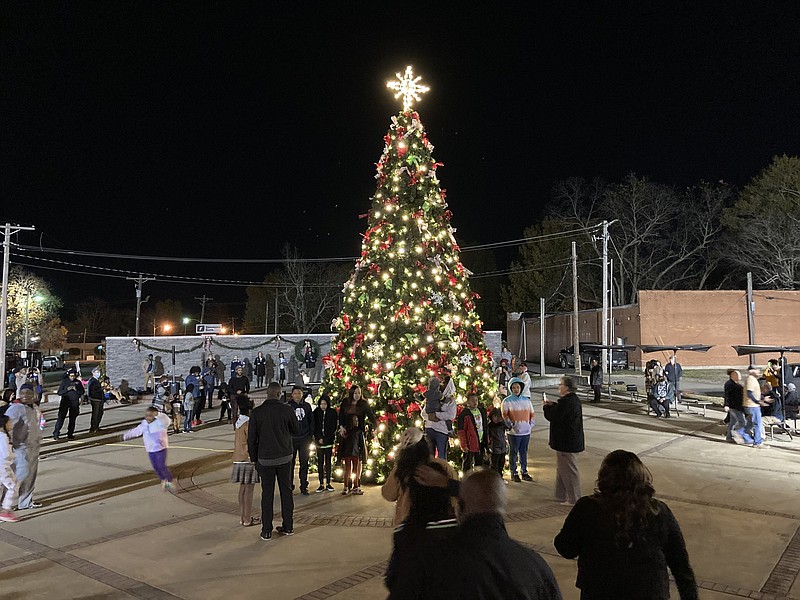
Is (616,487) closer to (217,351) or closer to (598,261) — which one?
(217,351)

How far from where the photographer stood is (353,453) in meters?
8.83

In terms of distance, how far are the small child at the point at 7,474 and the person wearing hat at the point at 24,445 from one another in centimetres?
20

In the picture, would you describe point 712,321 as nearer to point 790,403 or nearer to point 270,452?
point 790,403

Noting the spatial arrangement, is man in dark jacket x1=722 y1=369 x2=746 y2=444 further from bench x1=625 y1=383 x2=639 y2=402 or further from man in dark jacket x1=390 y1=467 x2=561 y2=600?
man in dark jacket x1=390 y1=467 x2=561 y2=600

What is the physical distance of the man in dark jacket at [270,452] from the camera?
6.84 meters

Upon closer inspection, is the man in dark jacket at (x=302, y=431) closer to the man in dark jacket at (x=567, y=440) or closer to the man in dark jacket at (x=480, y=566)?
the man in dark jacket at (x=567, y=440)

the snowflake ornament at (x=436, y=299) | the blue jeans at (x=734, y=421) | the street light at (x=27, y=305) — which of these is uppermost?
the street light at (x=27, y=305)

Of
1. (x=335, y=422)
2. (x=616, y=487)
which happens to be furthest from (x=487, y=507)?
(x=335, y=422)

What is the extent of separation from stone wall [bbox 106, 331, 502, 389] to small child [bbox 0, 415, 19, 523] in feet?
63.7

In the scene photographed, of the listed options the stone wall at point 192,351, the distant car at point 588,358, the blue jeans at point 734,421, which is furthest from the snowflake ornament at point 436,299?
the distant car at point 588,358

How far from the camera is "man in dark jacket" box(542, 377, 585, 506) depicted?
8.09m

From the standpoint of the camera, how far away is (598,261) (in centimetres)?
4834

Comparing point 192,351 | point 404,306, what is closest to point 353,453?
point 404,306

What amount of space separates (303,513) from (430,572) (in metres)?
6.09
